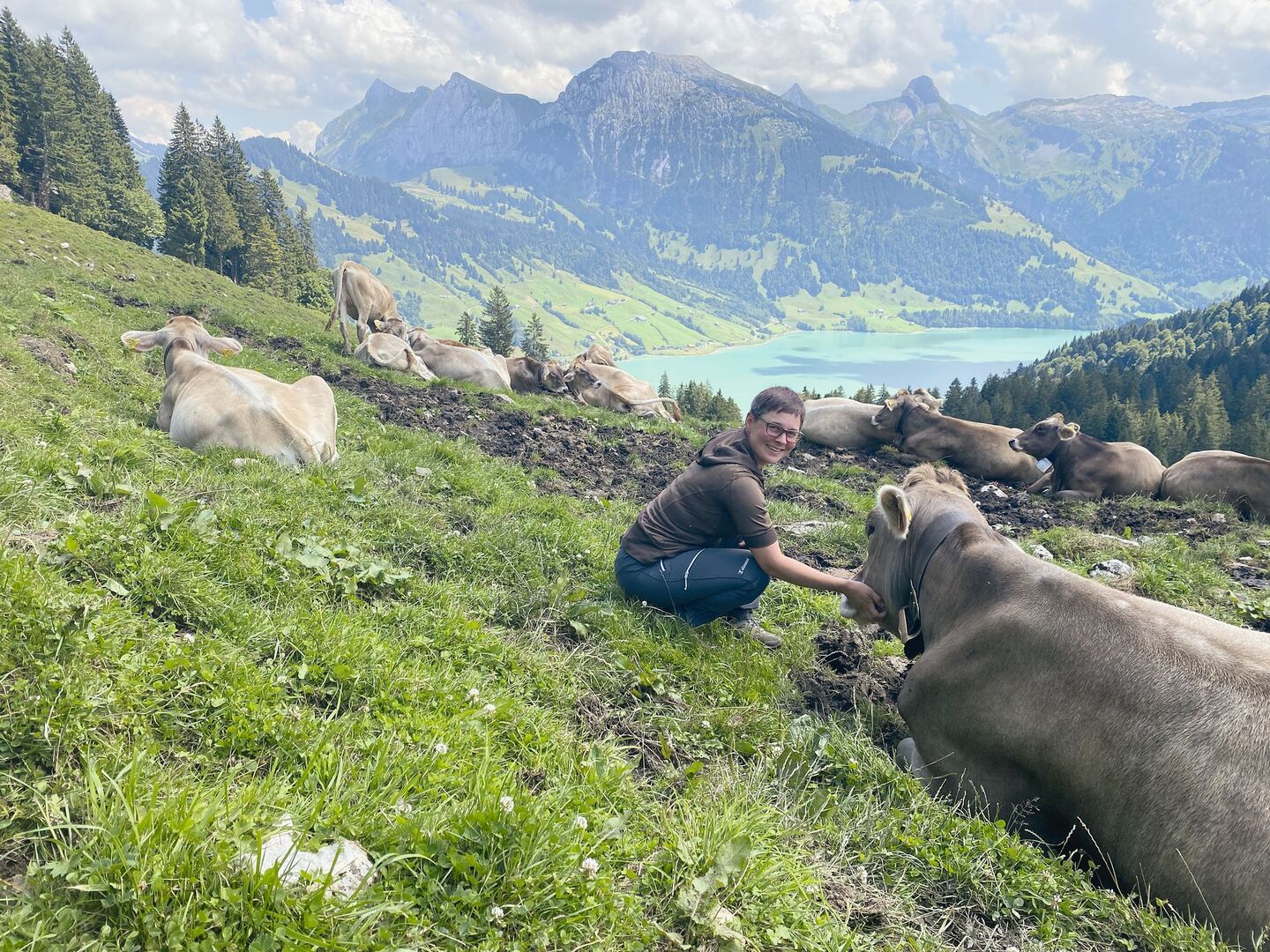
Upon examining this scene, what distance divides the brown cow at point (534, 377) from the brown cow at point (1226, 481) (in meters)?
15.8

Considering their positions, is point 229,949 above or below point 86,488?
below

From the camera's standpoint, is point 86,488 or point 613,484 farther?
point 613,484

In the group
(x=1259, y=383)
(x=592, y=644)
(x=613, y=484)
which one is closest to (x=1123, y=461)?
(x=613, y=484)

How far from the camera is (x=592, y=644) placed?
5137 mm

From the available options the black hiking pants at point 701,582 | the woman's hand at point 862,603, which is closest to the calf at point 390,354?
the black hiking pants at point 701,582

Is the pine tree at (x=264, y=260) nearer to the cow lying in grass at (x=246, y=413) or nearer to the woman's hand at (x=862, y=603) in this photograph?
the cow lying in grass at (x=246, y=413)

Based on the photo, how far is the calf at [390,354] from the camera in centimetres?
1886

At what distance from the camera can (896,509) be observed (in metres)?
5.53

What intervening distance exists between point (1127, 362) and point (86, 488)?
3998 inches

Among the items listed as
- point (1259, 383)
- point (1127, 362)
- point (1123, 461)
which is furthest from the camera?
point (1127, 362)

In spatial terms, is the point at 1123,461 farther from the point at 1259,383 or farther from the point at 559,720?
the point at 1259,383

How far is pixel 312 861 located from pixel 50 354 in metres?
10.6

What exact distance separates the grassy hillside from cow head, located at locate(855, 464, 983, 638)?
64 centimetres

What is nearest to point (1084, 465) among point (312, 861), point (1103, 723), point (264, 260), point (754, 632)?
point (754, 632)
